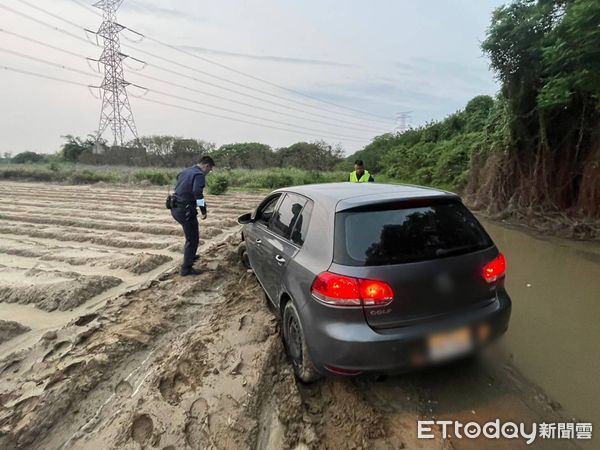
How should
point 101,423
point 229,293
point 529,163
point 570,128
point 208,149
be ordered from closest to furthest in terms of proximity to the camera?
point 101,423 → point 229,293 → point 570,128 → point 529,163 → point 208,149

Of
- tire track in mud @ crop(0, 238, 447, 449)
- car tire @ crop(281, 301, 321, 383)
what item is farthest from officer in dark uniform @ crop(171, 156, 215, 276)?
car tire @ crop(281, 301, 321, 383)

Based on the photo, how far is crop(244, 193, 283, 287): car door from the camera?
13.1ft

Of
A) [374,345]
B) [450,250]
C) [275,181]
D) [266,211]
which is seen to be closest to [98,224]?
[266,211]

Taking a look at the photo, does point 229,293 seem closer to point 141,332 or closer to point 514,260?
point 141,332

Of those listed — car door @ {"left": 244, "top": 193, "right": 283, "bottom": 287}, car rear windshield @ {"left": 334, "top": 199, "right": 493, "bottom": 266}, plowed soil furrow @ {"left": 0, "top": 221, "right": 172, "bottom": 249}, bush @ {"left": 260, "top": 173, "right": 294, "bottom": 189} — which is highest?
car rear windshield @ {"left": 334, "top": 199, "right": 493, "bottom": 266}

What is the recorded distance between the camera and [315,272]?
261 cm

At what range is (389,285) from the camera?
2.40 meters

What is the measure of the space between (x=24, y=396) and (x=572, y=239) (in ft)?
32.2

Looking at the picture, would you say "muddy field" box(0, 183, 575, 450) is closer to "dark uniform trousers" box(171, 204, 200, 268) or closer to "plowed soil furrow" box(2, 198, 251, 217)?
"dark uniform trousers" box(171, 204, 200, 268)

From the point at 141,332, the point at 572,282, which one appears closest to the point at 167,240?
the point at 141,332

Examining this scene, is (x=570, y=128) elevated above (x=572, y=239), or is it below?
above

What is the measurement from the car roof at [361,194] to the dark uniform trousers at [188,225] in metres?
2.56

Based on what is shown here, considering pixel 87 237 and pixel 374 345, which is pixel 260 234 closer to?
pixel 374 345

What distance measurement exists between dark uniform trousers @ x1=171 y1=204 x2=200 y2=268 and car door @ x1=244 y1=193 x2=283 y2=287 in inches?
44.6
